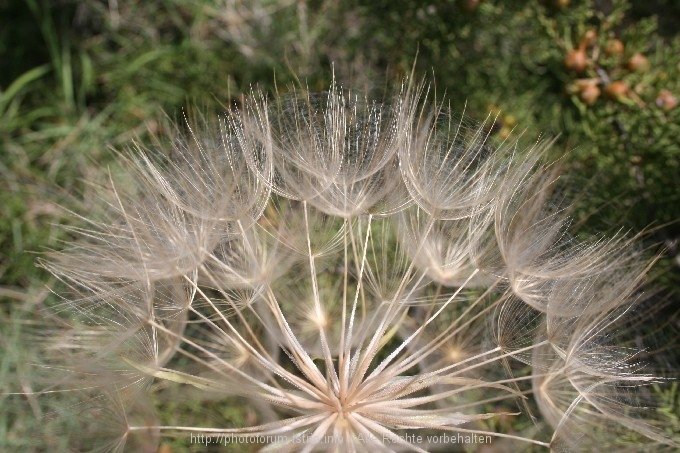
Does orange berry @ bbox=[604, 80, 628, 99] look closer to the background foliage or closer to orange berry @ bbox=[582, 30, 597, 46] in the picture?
the background foliage

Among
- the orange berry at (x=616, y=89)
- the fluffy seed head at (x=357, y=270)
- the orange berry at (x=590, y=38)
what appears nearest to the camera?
the fluffy seed head at (x=357, y=270)

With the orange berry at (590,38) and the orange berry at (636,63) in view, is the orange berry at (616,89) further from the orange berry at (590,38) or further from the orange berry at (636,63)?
the orange berry at (590,38)

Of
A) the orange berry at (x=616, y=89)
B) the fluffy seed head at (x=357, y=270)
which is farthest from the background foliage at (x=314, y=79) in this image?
the fluffy seed head at (x=357, y=270)

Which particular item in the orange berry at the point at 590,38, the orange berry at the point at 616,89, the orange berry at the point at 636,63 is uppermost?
the orange berry at the point at 590,38

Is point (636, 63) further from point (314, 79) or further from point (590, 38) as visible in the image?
point (314, 79)

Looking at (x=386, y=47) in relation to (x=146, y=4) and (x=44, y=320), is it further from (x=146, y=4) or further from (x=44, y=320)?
(x=44, y=320)

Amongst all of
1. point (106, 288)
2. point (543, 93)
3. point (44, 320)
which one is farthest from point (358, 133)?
point (44, 320)

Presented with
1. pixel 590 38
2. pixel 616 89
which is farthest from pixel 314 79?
pixel 616 89

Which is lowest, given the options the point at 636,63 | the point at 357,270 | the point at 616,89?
the point at 357,270
